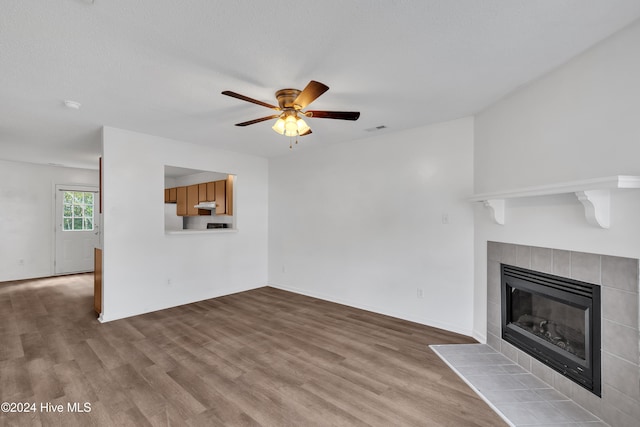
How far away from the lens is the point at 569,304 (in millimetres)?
2215

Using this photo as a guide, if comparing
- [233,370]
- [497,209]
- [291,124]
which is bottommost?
[233,370]

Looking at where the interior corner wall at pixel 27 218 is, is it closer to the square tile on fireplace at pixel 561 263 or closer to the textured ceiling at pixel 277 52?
the textured ceiling at pixel 277 52

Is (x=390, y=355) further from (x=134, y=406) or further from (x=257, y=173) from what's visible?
(x=257, y=173)

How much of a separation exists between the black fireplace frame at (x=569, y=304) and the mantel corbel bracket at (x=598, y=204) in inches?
18.6

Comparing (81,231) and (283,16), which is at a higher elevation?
(283,16)

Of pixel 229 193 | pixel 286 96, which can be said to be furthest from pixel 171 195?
pixel 286 96

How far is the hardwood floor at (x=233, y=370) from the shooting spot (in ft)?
6.56

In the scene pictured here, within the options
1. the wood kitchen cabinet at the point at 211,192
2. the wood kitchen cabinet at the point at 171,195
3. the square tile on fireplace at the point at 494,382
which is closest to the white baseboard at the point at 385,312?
the square tile on fireplace at the point at 494,382

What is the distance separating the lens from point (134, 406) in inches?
81.8

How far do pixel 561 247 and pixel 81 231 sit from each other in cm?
905

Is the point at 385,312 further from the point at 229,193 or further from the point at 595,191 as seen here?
the point at 229,193

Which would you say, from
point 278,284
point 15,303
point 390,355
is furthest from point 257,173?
point 15,303

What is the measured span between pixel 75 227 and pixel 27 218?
863 millimetres

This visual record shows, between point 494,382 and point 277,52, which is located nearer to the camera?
point 277,52
